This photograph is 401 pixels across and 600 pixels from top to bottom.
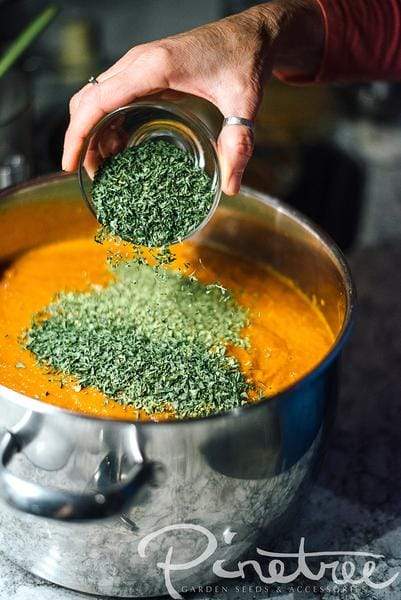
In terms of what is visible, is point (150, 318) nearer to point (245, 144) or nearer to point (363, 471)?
point (245, 144)

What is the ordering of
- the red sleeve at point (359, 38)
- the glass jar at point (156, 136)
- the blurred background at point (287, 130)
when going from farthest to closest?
1. the blurred background at point (287, 130)
2. the red sleeve at point (359, 38)
3. the glass jar at point (156, 136)

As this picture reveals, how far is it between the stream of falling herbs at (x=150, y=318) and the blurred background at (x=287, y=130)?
62cm

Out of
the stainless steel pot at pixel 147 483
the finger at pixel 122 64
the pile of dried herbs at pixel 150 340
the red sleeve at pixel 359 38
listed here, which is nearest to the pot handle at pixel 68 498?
the stainless steel pot at pixel 147 483

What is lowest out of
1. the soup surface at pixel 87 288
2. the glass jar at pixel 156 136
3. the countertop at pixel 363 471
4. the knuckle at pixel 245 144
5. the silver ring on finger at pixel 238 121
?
the countertop at pixel 363 471

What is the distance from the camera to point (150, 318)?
146 cm

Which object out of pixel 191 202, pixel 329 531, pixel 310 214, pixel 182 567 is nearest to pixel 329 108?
pixel 310 214

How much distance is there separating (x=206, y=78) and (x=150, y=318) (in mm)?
430

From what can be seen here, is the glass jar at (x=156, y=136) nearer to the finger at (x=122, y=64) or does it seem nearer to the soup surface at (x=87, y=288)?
the finger at (x=122, y=64)

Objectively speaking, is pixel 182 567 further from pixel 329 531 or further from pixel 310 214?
pixel 310 214

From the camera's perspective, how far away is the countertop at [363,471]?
1260mm

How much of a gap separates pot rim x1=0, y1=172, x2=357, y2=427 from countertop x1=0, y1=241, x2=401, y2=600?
1.14 feet

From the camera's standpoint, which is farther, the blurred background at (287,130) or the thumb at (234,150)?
the blurred background at (287,130)

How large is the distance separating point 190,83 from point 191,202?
204 mm

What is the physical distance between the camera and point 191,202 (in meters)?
1.43
